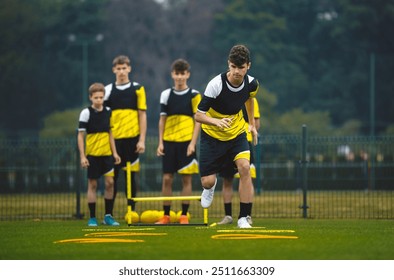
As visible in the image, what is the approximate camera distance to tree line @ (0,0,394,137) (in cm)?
7931

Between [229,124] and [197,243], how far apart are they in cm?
239

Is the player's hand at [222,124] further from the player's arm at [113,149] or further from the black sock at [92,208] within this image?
the black sock at [92,208]

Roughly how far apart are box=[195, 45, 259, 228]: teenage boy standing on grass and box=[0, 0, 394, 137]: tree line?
2217 inches

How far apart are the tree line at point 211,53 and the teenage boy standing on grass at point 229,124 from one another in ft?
185

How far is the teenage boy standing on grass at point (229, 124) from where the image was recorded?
14.7m

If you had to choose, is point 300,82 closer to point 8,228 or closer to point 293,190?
point 293,190

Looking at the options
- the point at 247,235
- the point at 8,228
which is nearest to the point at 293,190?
the point at 8,228

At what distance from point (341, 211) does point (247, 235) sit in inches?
346

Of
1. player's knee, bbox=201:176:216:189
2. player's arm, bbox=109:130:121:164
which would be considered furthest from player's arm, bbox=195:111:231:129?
player's arm, bbox=109:130:121:164

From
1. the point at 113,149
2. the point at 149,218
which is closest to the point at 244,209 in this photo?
the point at 149,218

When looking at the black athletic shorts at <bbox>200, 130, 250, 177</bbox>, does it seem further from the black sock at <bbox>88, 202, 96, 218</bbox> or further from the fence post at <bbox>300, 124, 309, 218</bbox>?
the fence post at <bbox>300, 124, 309, 218</bbox>

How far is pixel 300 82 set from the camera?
84.5 meters

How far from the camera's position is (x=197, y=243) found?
42.0 ft

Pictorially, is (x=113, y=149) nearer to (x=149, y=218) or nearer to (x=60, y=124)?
(x=149, y=218)
